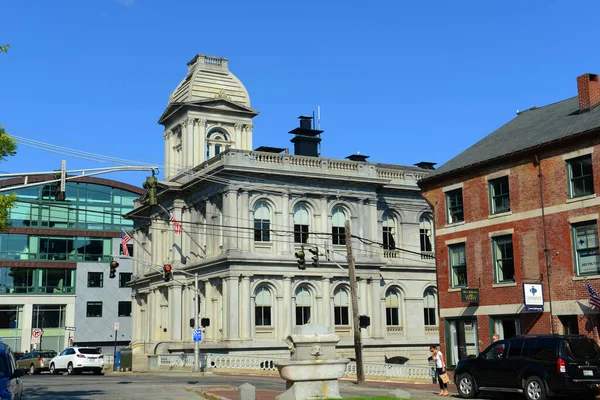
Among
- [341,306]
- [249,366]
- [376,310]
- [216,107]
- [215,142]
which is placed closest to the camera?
[249,366]

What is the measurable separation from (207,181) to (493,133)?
841 inches

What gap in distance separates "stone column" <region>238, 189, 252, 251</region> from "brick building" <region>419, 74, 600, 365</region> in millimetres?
16866

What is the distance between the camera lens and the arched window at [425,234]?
59.0 m

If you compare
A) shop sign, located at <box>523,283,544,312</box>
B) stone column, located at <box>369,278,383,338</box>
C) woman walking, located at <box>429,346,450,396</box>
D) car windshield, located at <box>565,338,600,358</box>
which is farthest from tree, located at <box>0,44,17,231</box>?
stone column, located at <box>369,278,383,338</box>

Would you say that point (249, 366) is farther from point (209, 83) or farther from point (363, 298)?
point (209, 83)

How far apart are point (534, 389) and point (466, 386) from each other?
120 inches

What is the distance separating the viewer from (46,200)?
82250 mm

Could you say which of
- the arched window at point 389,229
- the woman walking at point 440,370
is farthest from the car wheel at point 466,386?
the arched window at point 389,229

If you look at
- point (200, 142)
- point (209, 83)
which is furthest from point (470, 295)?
point (209, 83)

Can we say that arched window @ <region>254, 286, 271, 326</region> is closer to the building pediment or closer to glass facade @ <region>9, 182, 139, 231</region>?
the building pediment

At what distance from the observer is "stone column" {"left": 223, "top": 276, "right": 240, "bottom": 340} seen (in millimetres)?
48719

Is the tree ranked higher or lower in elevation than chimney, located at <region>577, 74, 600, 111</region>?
lower

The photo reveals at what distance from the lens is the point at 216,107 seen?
58.3 m

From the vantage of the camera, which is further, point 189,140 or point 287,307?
point 189,140
